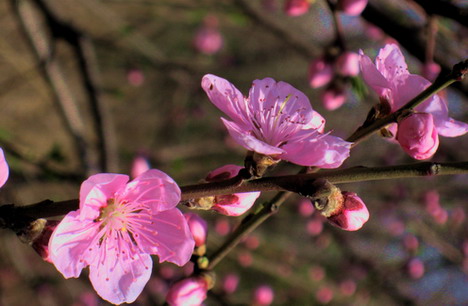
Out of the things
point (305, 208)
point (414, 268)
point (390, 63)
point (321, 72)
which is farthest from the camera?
point (305, 208)

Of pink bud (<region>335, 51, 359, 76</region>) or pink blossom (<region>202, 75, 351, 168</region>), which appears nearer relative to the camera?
pink blossom (<region>202, 75, 351, 168</region>)

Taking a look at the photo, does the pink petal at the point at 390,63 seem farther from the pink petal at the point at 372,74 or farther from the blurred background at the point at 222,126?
the blurred background at the point at 222,126

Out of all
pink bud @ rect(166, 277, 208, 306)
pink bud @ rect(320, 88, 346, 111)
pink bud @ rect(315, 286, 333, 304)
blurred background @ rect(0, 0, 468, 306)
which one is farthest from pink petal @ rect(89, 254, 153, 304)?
pink bud @ rect(315, 286, 333, 304)

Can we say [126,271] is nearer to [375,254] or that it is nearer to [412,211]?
[412,211]

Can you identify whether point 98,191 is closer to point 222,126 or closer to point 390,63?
point 390,63

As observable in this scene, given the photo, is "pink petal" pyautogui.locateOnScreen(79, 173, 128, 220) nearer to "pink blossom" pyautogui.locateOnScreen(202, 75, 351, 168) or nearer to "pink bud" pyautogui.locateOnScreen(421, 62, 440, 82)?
"pink blossom" pyautogui.locateOnScreen(202, 75, 351, 168)

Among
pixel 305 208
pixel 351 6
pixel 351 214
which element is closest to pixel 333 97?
pixel 351 6

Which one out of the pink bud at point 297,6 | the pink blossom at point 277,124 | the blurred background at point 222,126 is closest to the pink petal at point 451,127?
the pink blossom at point 277,124
